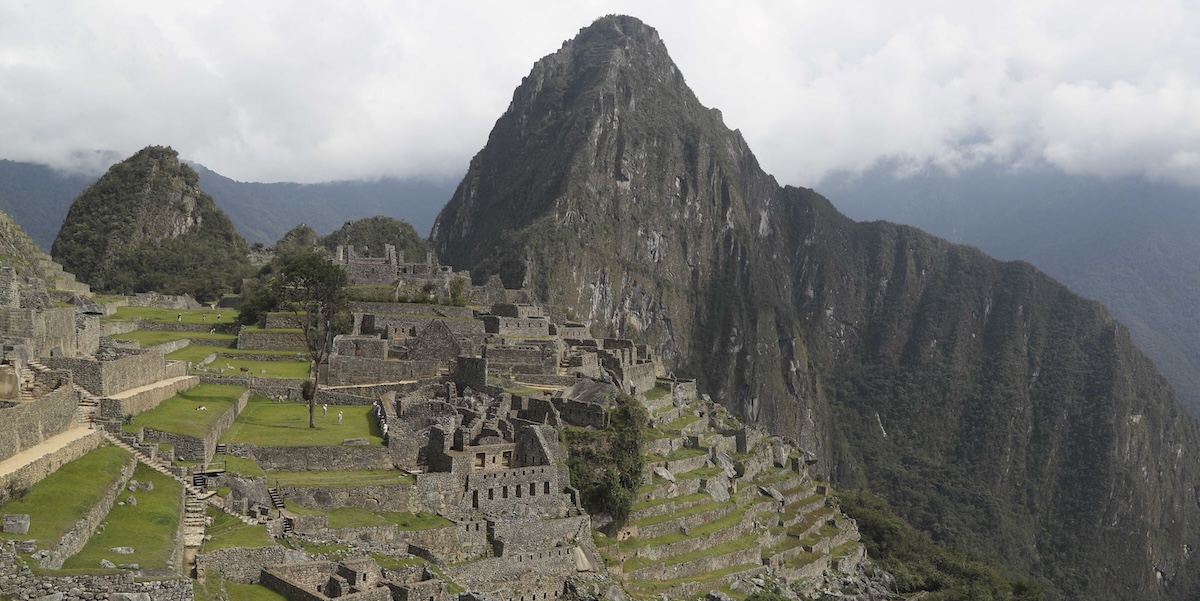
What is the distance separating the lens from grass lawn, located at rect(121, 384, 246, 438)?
82.8 feet

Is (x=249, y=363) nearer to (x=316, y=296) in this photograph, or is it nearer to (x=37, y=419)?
(x=316, y=296)

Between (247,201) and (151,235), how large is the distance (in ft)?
170

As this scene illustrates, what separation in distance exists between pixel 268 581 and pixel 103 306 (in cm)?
3589

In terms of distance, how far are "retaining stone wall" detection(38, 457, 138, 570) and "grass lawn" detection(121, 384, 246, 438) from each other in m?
4.10

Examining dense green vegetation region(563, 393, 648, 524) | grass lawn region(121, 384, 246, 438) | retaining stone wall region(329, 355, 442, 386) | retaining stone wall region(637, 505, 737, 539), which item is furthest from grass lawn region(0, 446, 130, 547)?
retaining stone wall region(637, 505, 737, 539)

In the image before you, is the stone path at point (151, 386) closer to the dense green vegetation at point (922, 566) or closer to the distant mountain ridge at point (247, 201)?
the dense green vegetation at point (922, 566)

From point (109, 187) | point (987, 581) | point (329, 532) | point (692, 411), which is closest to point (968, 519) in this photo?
point (987, 581)

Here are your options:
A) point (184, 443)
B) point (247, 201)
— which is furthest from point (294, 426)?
point (247, 201)

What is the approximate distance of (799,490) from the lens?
195 ft

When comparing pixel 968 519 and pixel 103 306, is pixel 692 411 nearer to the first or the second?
pixel 103 306

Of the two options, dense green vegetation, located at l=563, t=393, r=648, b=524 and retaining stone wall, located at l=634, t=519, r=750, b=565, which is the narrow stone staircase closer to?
dense green vegetation, located at l=563, t=393, r=648, b=524

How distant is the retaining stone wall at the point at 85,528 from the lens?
578 inches

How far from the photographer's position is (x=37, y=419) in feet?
65.0

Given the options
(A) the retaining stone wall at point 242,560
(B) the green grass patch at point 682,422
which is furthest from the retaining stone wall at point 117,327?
(A) the retaining stone wall at point 242,560
